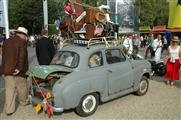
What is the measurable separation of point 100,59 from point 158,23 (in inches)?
2488

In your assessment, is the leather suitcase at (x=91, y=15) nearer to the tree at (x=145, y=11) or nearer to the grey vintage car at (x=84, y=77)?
the grey vintage car at (x=84, y=77)

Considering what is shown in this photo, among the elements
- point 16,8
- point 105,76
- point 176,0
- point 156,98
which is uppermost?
point 16,8

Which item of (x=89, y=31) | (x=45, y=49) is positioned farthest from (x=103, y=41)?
(x=45, y=49)

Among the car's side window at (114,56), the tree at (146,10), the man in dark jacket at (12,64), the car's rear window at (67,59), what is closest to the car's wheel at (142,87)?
the car's side window at (114,56)

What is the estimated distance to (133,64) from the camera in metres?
8.50

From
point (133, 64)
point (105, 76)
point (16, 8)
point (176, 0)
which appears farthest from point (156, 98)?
point (16, 8)

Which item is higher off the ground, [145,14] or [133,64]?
[145,14]

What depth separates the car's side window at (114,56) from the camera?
785 centimetres

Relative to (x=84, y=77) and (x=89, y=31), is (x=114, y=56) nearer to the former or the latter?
(x=89, y=31)

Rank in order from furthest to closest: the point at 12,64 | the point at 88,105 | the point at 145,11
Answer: the point at 145,11 → the point at 12,64 → the point at 88,105

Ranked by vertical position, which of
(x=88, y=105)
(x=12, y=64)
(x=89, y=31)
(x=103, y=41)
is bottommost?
(x=88, y=105)

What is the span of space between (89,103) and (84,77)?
645mm

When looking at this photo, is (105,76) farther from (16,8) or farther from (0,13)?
(16,8)

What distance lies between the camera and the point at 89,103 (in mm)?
7230
